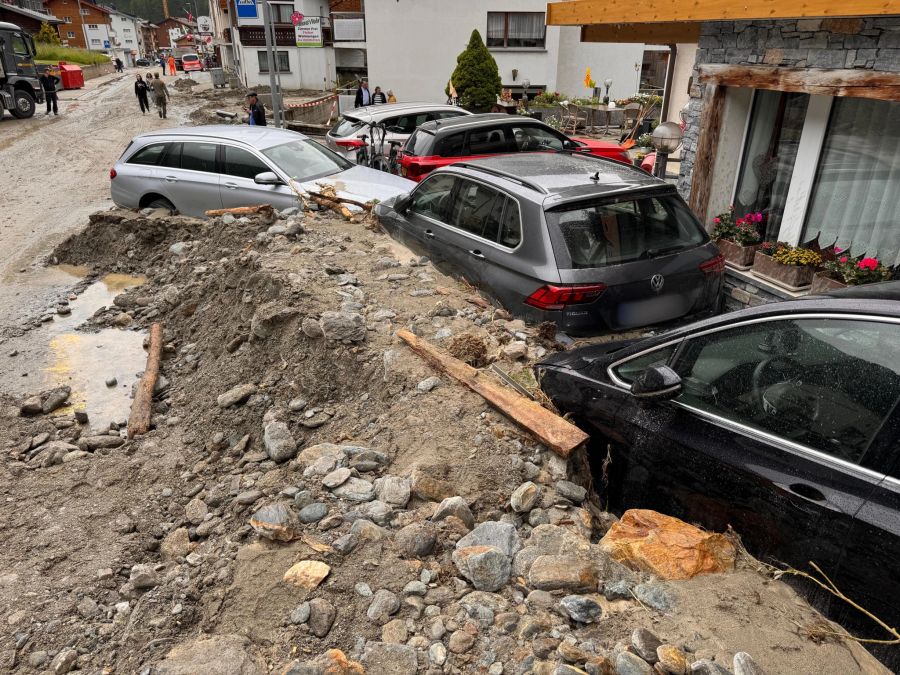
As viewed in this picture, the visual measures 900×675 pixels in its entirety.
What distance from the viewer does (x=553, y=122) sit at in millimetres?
22188

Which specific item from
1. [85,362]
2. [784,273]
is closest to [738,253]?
[784,273]

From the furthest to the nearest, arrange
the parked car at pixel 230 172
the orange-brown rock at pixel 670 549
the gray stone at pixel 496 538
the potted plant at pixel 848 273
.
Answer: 1. the parked car at pixel 230 172
2. the potted plant at pixel 848 273
3. the gray stone at pixel 496 538
4. the orange-brown rock at pixel 670 549

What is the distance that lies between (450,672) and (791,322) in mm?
2037

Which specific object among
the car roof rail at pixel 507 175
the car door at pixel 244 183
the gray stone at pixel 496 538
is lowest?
the gray stone at pixel 496 538

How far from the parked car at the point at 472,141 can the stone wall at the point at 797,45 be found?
2.65 meters

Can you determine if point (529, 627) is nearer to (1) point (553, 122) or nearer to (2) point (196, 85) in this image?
(1) point (553, 122)

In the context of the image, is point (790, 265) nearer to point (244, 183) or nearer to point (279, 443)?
point (279, 443)

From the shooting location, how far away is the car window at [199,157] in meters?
9.85

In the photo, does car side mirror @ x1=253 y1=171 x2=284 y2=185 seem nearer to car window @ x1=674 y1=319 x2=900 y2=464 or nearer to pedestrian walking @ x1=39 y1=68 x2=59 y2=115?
car window @ x1=674 y1=319 x2=900 y2=464

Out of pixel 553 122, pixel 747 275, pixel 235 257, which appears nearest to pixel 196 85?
pixel 553 122

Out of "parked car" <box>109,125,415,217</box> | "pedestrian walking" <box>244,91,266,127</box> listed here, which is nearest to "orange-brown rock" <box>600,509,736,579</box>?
"parked car" <box>109,125,415,217</box>

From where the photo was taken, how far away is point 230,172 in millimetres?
9758

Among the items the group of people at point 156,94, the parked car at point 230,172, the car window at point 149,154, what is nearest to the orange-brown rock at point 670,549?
the parked car at point 230,172

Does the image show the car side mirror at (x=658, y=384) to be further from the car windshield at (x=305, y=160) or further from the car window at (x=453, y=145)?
the car window at (x=453, y=145)
